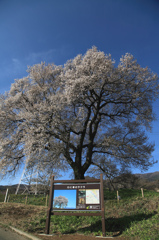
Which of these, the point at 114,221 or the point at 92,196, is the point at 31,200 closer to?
the point at 114,221

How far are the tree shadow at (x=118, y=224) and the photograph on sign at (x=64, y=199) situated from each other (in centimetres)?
139

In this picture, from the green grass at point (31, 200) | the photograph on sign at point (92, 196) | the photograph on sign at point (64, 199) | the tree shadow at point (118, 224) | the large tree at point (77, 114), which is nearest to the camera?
the tree shadow at point (118, 224)

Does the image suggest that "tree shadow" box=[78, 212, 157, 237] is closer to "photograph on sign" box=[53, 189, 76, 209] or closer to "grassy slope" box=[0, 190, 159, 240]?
"grassy slope" box=[0, 190, 159, 240]

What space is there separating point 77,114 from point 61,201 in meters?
8.43

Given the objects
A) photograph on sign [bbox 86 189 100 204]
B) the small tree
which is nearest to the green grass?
the small tree

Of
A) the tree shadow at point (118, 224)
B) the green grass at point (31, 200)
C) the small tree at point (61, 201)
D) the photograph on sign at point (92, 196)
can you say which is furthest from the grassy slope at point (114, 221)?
the green grass at point (31, 200)

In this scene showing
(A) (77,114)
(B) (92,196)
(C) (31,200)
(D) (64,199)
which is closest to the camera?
(B) (92,196)

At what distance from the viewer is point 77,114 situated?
15.2 meters

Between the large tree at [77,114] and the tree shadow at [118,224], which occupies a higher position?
the large tree at [77,114]

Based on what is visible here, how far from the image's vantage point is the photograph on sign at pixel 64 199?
793cm

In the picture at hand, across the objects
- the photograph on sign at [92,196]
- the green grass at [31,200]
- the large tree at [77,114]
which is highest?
the large tree at [77,114]

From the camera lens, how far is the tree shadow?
753 cm

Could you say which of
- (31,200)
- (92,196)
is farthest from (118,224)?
(31,200)

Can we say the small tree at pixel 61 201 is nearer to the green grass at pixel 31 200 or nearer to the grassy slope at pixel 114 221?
the grassy slope at pixel 114 221
